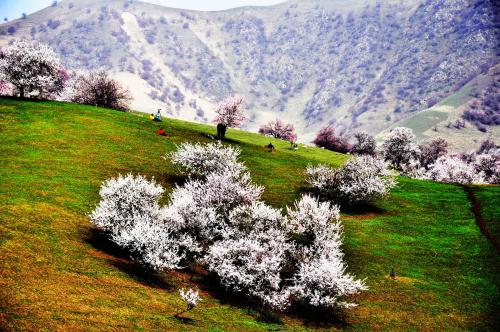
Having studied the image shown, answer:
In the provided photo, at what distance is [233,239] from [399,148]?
102593mm

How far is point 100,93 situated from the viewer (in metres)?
104

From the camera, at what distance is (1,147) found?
55562 millimetres

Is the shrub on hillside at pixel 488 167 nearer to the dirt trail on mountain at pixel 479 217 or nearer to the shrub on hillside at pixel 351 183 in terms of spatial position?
the dirt trail on mountain at pixel 479 217

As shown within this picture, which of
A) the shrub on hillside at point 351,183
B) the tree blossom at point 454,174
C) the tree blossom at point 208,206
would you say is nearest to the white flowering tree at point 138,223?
the tree blossom at point 208,206

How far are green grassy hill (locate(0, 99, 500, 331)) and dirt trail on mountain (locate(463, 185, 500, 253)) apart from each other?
0.89m

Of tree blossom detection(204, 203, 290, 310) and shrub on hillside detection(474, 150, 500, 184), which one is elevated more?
shrub on hillside detection(474, 150, 500, 184)

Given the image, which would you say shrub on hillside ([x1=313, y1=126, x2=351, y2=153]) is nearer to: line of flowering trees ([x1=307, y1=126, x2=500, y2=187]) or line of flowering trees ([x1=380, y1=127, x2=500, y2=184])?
line of flowering trees ([x1=307, y1=126, x2=500, y2=187])

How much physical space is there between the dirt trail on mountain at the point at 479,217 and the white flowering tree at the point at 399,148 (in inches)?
2214

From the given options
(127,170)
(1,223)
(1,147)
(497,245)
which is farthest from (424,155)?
(1,223)

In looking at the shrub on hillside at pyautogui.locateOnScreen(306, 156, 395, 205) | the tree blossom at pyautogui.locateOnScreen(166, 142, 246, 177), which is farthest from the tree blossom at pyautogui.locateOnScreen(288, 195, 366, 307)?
the shrub on hillside at pyautogui.locateOnScreen(306, 156, 395, 205)

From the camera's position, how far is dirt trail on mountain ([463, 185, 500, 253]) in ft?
177

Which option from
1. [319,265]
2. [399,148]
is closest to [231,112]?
[319,265]

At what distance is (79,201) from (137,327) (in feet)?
72.4

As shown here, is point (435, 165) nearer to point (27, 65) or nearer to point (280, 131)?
point (280, 131)
